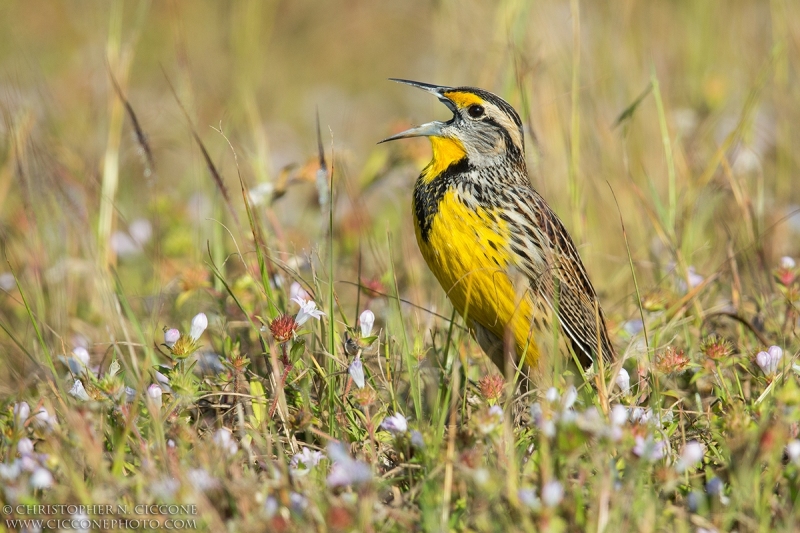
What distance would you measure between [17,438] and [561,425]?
1429 mm

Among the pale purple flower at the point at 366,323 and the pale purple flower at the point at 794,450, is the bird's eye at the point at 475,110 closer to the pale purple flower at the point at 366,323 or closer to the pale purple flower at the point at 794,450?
the pale purple flower at the point at 366,323

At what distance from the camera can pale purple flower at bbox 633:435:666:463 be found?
2.21 m

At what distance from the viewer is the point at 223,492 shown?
2264mm

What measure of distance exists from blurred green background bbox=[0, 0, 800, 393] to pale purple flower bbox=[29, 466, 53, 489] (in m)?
0.75

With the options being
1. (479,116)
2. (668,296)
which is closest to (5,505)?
(479,116)

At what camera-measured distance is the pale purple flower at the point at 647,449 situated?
221cm

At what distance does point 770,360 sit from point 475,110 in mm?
1410

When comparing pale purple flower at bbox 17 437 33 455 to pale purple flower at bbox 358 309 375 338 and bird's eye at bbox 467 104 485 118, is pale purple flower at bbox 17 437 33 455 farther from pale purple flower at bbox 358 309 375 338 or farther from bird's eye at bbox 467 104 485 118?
bird's eye at bbox 467 104 485 118

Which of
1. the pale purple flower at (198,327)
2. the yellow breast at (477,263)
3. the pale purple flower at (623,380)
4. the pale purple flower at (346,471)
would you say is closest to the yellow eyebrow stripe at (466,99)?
the yellow breast at (477,263)

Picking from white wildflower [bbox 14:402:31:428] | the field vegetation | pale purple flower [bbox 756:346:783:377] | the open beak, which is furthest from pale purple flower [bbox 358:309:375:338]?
pale purple flower [bbox 756:346:783:377]

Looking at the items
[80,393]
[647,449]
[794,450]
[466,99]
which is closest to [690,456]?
[647,449]

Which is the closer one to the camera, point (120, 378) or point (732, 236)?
point (120, 378)

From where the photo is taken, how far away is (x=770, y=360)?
2.91 m

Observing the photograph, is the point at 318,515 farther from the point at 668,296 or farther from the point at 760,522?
the point at 668,296
